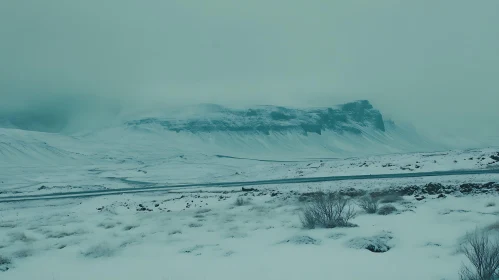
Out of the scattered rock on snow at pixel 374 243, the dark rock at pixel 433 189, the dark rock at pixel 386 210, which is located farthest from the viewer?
the dark rock at pixel 433 189

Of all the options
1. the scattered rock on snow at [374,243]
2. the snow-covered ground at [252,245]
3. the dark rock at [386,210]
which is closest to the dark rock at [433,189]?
the snow-covered ground at [252,245]

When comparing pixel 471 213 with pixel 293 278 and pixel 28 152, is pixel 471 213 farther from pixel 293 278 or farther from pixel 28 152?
pixel 28 152

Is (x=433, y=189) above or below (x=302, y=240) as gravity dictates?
below

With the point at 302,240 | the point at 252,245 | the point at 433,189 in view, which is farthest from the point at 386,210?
the point at 433,189

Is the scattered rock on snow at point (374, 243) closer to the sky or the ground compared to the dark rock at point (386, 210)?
closer to the sky

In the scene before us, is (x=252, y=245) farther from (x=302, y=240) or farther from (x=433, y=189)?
(x=433, y=189)

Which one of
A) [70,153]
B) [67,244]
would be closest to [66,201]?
[67,244]

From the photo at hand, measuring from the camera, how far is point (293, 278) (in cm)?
1145

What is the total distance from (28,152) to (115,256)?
19016 centimetres

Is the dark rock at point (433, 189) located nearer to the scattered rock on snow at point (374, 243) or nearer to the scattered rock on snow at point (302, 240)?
the scattered rock on snow at point (374, 243)

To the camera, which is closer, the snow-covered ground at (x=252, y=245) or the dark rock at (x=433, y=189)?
the snow-covered ground at (x=252, y=245)

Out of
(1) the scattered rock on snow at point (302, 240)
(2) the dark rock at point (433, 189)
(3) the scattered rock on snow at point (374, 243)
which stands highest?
(3) the scattered rock on snow at point (374, 243)

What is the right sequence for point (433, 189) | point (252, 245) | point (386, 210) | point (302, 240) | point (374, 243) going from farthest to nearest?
point (433, 189) < point (386, 210) < point (252, 245) < point (302, 240) < point (374, 243)

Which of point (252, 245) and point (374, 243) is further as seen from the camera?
point (252, 245)
